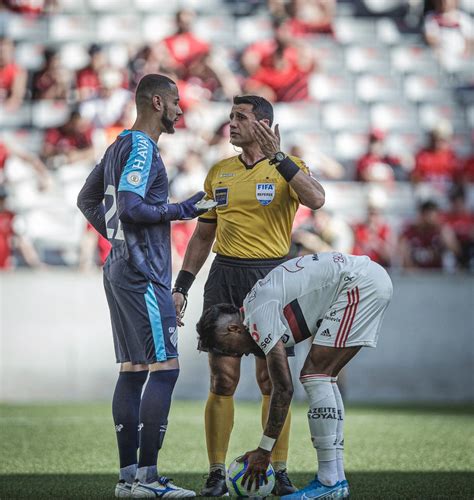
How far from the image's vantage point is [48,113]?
16047mm

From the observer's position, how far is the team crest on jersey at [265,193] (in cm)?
634

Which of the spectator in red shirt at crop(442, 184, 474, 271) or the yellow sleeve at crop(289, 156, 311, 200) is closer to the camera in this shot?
the yellow sleeve at crop(289, 156, 311, 200)

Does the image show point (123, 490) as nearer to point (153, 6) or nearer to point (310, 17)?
point (310, 17)

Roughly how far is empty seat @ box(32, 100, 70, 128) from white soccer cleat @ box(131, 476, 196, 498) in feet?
35.5

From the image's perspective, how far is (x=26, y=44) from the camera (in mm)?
16953

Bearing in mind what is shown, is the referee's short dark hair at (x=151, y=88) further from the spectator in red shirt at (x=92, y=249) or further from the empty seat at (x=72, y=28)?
the empty seat at (x=72, y=28)

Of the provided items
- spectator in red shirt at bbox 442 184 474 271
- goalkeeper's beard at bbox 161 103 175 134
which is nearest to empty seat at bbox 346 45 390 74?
spectator in red shirt at bbox 442 184 474 271

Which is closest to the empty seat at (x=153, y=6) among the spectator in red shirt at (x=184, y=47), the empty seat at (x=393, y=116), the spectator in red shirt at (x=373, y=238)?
the spectator in red shirt at (x=184, y=47)

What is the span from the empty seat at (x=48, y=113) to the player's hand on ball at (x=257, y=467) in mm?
11356

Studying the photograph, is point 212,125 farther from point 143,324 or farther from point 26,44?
point 143,324

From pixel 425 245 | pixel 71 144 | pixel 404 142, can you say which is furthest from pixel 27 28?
pixel 425 245

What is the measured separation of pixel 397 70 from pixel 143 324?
519 inches

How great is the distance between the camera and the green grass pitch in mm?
6262

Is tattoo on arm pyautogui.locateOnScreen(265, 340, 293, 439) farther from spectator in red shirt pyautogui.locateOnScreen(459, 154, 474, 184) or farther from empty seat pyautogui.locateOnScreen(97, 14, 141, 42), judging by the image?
empty seat pyautogui.locateOnScreen(97, 14, 141, 42)
